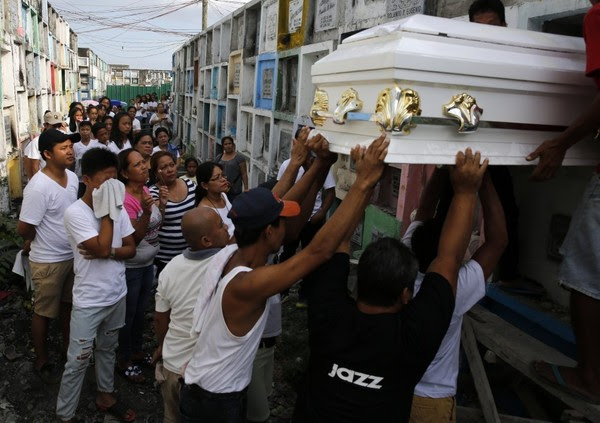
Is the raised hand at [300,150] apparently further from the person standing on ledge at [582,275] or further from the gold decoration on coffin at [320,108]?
the person standing on ledge at [582,275]

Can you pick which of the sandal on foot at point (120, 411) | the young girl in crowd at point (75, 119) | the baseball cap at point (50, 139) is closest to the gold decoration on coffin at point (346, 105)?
the baseball cap at point (50, 139)

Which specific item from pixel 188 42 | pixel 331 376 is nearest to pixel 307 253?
pixel 331 376

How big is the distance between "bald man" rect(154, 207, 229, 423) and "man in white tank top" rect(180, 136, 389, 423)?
0.32m

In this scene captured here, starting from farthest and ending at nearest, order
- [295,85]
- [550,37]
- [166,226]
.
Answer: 1. [295,85]
2. [166,226]
3. [550,37]

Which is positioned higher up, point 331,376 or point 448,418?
point 331,376

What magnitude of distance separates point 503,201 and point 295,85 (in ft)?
15.9

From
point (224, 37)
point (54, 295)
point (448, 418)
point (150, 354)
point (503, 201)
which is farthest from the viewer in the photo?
point (224, 37)

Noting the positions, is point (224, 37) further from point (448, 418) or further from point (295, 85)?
point (448, 418)

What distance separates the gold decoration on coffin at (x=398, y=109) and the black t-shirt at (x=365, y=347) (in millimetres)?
→ 502

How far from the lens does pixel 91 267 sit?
3.04 meters

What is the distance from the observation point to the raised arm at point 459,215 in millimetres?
1705

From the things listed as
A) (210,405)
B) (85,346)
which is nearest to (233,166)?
(85,346)

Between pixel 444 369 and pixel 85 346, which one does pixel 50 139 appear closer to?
pixel 85 346

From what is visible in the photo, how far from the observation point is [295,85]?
7.04m
